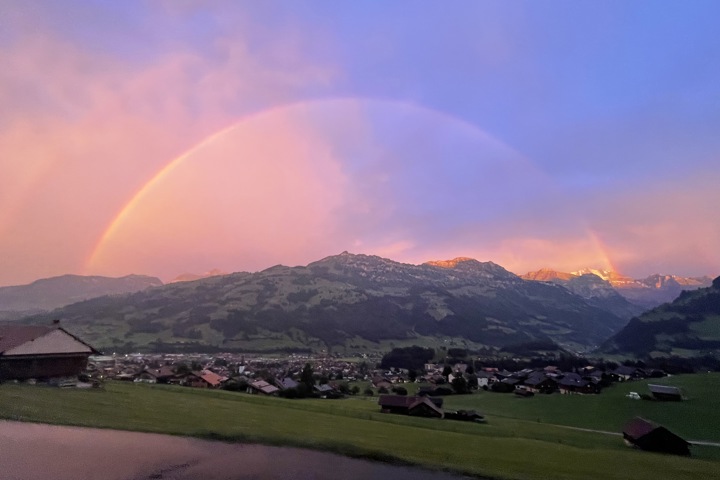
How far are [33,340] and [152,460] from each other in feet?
143

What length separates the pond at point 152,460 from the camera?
69.3 ft

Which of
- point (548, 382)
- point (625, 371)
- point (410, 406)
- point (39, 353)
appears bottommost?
point (410, 406)

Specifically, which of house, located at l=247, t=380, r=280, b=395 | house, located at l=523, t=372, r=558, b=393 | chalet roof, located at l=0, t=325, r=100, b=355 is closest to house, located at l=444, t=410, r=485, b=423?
house, located at l=247, t=380, r=280, b=395

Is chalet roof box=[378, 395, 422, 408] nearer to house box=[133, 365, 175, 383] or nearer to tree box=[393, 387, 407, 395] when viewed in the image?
tree box=[393, 387, 407, 395]

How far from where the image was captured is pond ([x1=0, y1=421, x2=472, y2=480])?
69.3ft

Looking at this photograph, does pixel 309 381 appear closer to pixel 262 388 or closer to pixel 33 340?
pixel 262 388

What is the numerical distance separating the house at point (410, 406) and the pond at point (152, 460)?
4159 cm

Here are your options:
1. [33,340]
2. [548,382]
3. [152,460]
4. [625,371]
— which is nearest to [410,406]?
[152,460]

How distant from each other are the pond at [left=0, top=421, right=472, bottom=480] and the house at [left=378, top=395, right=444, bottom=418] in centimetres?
4159

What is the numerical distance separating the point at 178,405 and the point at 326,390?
52.6 metres

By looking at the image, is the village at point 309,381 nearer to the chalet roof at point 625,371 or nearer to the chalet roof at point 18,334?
the chalet roof at point 18,334

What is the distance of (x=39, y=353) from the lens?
181 ft

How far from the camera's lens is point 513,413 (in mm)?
79000

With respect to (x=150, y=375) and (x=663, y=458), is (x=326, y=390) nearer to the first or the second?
(x=150, y=375)
